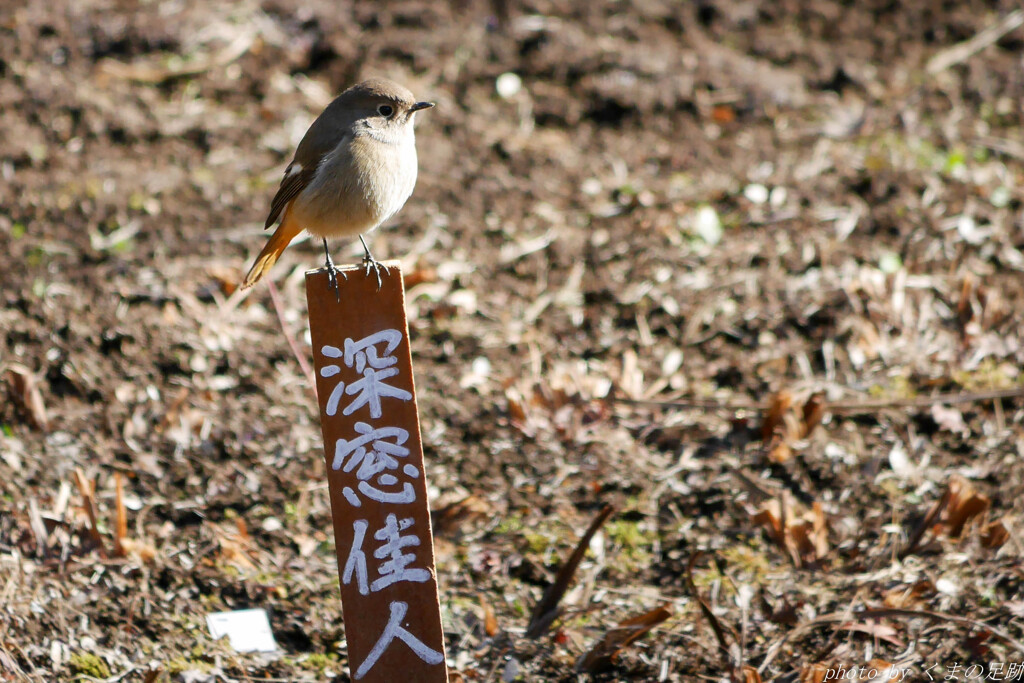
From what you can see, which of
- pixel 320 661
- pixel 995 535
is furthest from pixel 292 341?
pixel 995 535

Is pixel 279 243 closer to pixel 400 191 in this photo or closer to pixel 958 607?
pixel 400 191

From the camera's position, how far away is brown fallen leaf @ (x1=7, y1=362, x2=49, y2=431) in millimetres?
3770

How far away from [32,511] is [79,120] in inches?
Answer: 122

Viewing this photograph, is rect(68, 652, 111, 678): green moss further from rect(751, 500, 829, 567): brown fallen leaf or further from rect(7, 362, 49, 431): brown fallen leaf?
rect(751, 500, 829, 567): brown fallen leaf

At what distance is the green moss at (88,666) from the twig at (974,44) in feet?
18.8

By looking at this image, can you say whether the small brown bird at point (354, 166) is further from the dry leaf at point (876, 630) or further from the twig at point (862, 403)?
the dry leaf at point (876, 630)

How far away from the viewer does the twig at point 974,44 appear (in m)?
6.41

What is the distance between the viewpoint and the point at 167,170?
548cm

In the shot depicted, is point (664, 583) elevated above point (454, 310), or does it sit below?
below

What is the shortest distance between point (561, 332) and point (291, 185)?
1.58 meters

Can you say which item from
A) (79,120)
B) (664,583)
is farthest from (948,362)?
(79,120)

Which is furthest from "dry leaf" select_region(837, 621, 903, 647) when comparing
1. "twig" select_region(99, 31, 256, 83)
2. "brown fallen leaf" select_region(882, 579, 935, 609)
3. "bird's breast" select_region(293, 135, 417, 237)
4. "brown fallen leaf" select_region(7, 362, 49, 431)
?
"twig" select_region(99, 31, 256, 83)

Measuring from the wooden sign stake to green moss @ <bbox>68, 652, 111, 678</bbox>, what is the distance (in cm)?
77

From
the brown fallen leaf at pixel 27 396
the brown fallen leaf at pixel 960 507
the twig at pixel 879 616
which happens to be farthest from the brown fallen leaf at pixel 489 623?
the brown fallen leaf at pixel 27 396
